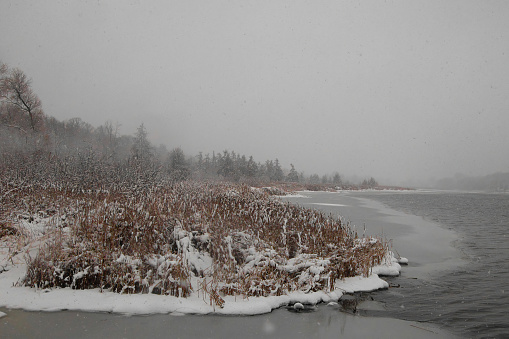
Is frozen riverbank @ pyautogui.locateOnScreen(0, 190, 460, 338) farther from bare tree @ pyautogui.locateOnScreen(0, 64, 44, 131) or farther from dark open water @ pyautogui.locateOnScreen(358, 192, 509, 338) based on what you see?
bare tree @ pyautogui.locateOnScreen(0, 64, 44, 131)

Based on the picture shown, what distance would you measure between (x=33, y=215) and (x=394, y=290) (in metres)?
10.4

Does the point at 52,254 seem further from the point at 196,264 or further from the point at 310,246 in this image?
the point at 310,246

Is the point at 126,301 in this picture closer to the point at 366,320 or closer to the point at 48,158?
the point at 366,320

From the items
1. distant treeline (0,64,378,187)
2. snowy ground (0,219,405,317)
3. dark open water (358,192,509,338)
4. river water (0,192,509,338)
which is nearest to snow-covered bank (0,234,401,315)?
snowy ground (0,219,405,317)

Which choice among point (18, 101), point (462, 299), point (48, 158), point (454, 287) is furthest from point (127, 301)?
point (18, 101)

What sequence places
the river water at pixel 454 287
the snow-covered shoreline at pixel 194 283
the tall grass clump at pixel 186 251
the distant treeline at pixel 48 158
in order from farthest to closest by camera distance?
the distant treeline at pixel 48 158
the tall grass clump at pixel 186 251
the snow-covered shoreline at pixel 194 283
the river water at pixel 454 287

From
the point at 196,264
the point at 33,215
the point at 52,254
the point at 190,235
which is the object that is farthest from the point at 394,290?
the point at 33,215

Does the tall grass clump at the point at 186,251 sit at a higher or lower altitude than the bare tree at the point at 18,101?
lower

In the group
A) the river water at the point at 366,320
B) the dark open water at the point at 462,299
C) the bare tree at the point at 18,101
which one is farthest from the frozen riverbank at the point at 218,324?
the bare tree at the point at 18,101

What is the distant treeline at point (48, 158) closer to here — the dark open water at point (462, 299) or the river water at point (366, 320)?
the river water at point (366, 320)

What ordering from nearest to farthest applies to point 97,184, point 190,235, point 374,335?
point 374,335
point 190,235
point 97,184

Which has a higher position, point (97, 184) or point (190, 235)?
point (97, 184)

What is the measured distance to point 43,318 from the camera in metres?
4.61

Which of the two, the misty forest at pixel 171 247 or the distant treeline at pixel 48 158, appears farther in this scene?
the distant treeline at pixel 48 158
